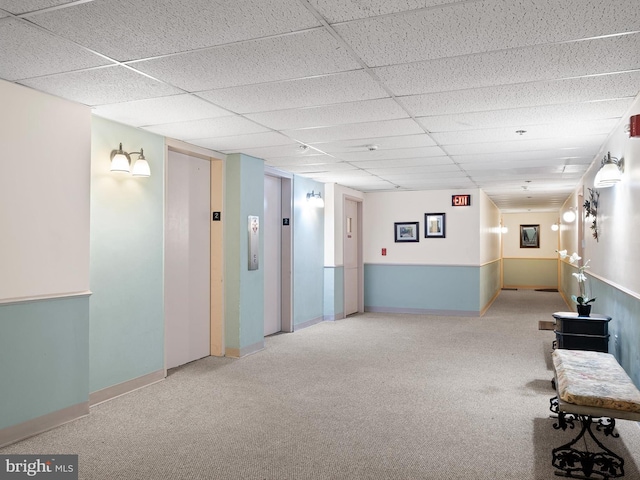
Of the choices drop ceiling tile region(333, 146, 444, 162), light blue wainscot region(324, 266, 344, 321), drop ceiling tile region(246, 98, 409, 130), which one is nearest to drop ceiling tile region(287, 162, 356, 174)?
drop ceiling tile region(333, 146, 444, 162)

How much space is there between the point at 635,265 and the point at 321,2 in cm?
322

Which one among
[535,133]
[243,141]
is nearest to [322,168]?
[243,141]

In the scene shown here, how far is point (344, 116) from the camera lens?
4285 mm

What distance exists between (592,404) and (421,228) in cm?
722

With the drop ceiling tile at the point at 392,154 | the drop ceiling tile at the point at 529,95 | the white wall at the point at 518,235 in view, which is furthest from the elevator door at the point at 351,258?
the white wall at the point at 518,235

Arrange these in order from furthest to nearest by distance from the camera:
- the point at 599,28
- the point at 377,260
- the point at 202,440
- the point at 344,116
A: the point at 377,260 < the point at 344,116 < the point at 202,440 < the point at 599,28

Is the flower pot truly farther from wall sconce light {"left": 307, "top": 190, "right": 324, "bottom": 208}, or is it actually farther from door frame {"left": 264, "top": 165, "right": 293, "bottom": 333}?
wall sconce light {"left": 307, "top": 190, "right": 324, "bottom": 208}

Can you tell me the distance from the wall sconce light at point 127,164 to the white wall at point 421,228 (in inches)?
248

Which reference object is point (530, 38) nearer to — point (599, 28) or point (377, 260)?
point (599, 28)

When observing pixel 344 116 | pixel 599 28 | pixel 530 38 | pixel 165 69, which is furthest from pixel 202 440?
pixel 599 28

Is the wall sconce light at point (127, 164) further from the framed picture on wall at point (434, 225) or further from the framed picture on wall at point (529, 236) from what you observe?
the framed picture on wall at point (529, 236)

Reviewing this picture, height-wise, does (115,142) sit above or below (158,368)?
above

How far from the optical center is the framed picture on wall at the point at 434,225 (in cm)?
977

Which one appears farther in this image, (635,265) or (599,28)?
(635,265)
